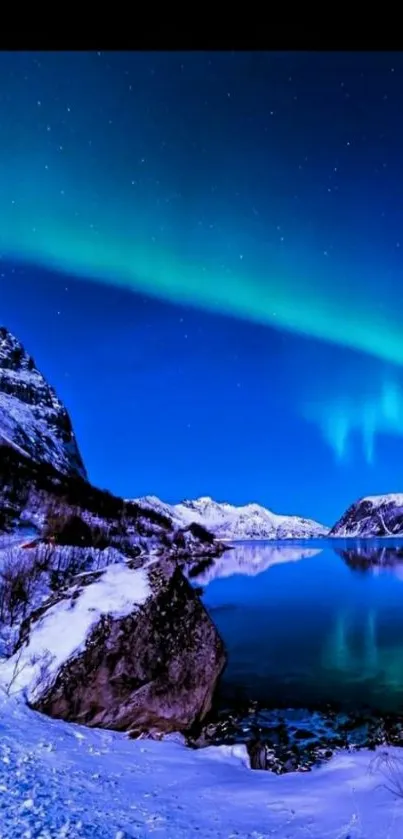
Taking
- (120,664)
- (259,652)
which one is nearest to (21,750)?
(120,664)

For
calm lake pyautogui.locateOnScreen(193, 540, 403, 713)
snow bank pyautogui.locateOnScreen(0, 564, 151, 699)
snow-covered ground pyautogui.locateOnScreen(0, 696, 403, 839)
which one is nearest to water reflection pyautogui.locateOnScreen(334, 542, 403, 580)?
calm lake pyautogui.locateOnScreen(193, 540, 403, 713)

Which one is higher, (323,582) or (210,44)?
(210,44)

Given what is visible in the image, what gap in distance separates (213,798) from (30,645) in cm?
725

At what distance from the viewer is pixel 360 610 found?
41000 mm

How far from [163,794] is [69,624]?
6.74 m

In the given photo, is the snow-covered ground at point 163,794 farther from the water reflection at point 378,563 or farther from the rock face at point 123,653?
the water reflection at point 378,563

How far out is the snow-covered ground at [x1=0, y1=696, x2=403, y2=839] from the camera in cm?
556

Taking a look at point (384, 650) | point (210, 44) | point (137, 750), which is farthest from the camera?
point (384, 650)

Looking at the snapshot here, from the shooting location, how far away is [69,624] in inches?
518

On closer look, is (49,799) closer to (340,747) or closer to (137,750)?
(137,750)

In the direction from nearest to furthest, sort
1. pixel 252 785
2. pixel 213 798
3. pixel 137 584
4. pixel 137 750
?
pixel 213 798 → pixel 252 785 → pixel 137 750 → pixel 137 584

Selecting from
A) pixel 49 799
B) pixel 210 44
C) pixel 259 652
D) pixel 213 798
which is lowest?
pixel 259 652

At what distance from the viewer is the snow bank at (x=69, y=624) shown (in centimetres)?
1154

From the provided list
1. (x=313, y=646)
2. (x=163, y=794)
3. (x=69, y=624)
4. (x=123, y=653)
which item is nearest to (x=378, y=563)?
(x=313, y=646)
